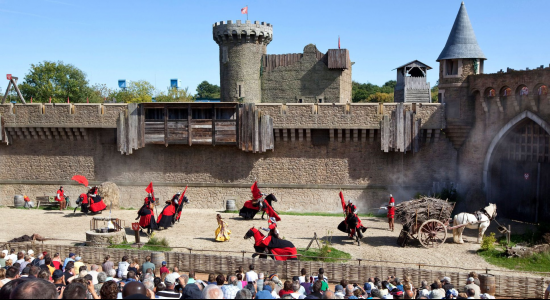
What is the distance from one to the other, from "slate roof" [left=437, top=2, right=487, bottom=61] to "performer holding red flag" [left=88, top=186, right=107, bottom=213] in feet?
57.6

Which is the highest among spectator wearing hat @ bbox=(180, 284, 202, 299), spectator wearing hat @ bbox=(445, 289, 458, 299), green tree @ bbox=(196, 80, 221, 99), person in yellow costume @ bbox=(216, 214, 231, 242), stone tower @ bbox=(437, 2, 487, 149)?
green tree @ bbox=(196, 80, 221, 99)

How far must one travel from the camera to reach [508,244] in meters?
18.0

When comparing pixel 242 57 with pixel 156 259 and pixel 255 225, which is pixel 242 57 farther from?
pixel 156 259

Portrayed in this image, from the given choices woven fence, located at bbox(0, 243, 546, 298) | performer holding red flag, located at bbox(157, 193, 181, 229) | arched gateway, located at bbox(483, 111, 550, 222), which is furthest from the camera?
arched gateway, located at bbox(483, 111, 550, 222)

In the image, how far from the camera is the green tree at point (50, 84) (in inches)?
1804

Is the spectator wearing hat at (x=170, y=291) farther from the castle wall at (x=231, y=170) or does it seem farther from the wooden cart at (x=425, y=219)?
the castle wall at (x=231, y=170)

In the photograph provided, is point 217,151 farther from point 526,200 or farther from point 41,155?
point 526,200

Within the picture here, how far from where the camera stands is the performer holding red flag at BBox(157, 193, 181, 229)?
838 inches

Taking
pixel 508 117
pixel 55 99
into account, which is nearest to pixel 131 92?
pixel 55 99

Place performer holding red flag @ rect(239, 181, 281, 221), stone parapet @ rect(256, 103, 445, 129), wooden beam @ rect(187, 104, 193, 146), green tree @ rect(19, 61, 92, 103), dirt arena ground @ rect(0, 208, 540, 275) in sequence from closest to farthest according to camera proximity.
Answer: dirt arena ground @ rect(0, 208, 540, 275) → performer holding red flag @ rect(239, 181, 281, 221) → stone parapet @ rect(256, 103, 445, 129) → wooden beam @ rect(187, 104, 193, 146) → green tree @ rect(19, 61, 92, 103)

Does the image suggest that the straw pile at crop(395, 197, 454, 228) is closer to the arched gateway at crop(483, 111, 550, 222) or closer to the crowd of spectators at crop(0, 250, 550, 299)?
the crowd of spectators at crop(0, 250, 550, 299)

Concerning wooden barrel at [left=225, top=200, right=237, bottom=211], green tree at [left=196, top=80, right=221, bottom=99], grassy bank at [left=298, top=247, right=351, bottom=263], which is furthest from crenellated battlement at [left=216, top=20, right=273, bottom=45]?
green tree at [left=196, top=80, right=221, bottom=99]

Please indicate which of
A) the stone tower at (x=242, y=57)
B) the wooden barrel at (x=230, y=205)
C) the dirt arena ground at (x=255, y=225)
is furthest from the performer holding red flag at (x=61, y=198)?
the stone tower at (x=242, y=57)

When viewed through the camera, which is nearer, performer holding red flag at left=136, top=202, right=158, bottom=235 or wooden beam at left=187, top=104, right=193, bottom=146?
performer holding red flag at left=136, top=202, right=158, bottom=235
